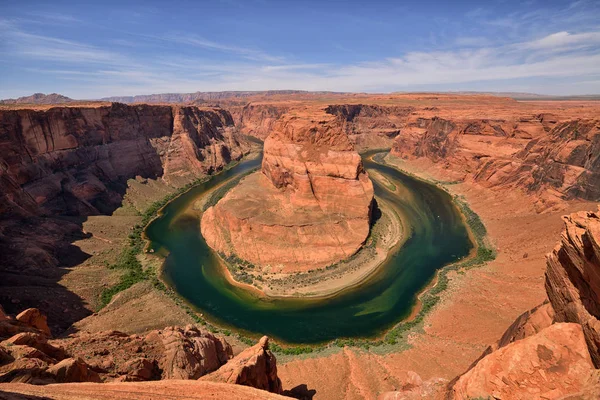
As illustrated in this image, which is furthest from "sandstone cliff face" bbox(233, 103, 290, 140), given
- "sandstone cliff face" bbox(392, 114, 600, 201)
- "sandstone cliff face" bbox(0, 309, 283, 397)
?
"sandstone cliff face" bbox(0, 309, 283, 397)

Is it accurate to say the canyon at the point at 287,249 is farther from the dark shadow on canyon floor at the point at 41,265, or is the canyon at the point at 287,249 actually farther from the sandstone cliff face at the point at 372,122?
the sandstone cliff face at the point at 372,122

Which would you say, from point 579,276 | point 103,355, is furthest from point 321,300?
point 579,276

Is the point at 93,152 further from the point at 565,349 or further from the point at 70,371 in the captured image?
the point at 565,349

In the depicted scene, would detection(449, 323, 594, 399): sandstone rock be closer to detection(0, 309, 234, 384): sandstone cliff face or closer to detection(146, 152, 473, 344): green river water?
detection(0, 309, 234, 384): sandstone cliff face

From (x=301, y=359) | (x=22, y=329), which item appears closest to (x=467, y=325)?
(x=301, y=359)

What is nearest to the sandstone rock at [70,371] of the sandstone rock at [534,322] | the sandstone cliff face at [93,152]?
the sandstone rock at [534,322]

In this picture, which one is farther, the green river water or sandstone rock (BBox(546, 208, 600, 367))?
the green river water

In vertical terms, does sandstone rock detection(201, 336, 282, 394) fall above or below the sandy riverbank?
above
